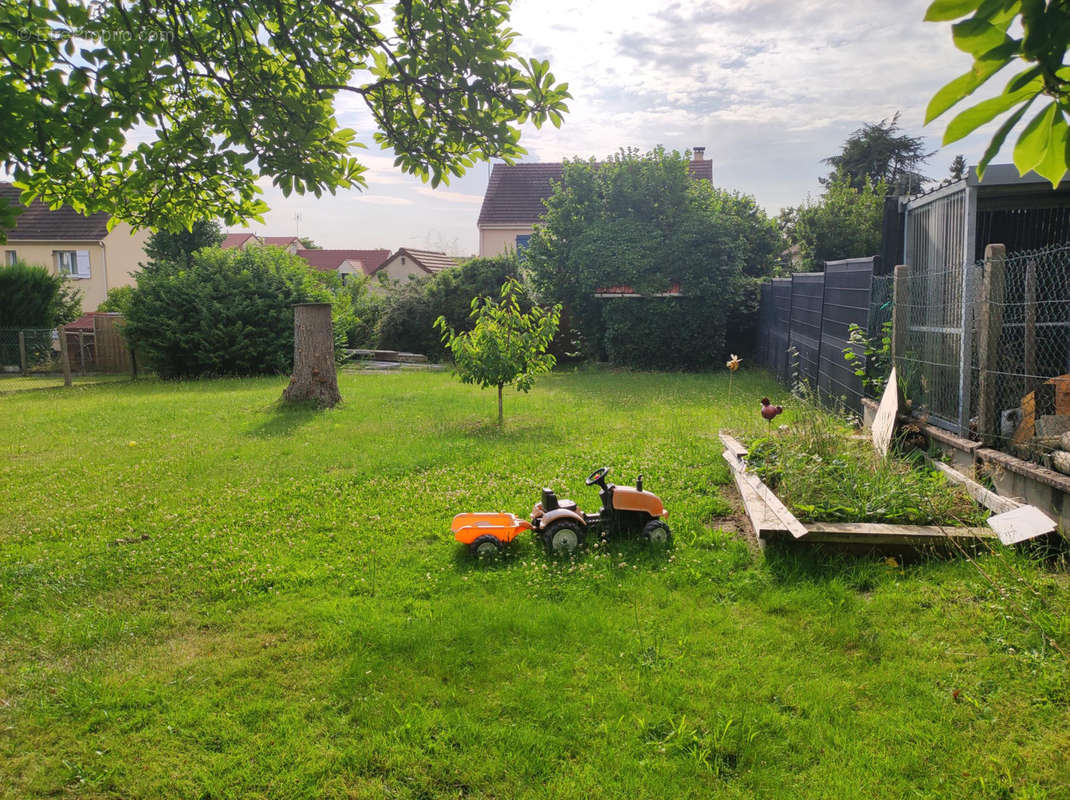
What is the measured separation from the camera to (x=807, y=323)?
1120 cm

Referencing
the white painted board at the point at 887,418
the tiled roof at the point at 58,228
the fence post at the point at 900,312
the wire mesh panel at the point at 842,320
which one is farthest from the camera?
the tiled roof at the point at 58,228

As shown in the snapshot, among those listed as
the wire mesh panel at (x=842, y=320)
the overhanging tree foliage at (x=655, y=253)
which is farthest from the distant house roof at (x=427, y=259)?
the wire mesh panel at (x=842, y=320)

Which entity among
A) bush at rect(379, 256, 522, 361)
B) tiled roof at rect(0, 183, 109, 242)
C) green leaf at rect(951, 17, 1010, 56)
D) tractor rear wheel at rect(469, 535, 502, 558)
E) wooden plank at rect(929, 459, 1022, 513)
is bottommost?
tractor rear wheel at rect(469, 535, 502, 558)

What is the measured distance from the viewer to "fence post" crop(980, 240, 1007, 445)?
16.7 feet

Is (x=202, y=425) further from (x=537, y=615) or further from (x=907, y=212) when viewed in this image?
(x=907, y=212)

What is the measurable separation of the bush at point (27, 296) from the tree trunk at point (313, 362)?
634 inches

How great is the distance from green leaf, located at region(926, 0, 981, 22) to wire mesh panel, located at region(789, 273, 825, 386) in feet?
31.9

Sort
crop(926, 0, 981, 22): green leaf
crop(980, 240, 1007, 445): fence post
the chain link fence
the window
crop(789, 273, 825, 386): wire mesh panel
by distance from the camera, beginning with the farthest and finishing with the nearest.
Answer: the window → the chain link fence → crop(789, 273, 825, 386): wire mesh panel → crop(980, 240, 1007, 445): fence post → crop(926, 0, 981, 22): green leaf

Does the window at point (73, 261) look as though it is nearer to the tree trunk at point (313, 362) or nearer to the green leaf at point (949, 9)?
the tree trunk at point (313, 362)

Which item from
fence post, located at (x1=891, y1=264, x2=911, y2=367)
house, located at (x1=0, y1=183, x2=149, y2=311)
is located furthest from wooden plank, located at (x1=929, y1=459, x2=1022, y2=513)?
house, located at (x1=0, y1=183, x2=149, y2=311)

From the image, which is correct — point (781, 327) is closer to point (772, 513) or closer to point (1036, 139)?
point (772, 513)

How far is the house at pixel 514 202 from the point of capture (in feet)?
93.7

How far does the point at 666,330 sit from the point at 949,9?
52.3 feet

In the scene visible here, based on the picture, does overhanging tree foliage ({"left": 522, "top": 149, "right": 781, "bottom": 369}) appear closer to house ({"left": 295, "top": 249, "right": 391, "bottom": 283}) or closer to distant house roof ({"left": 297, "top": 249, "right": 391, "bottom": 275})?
house ({"left": 295, "top": 249, "right": 391, "bottom": 283})
